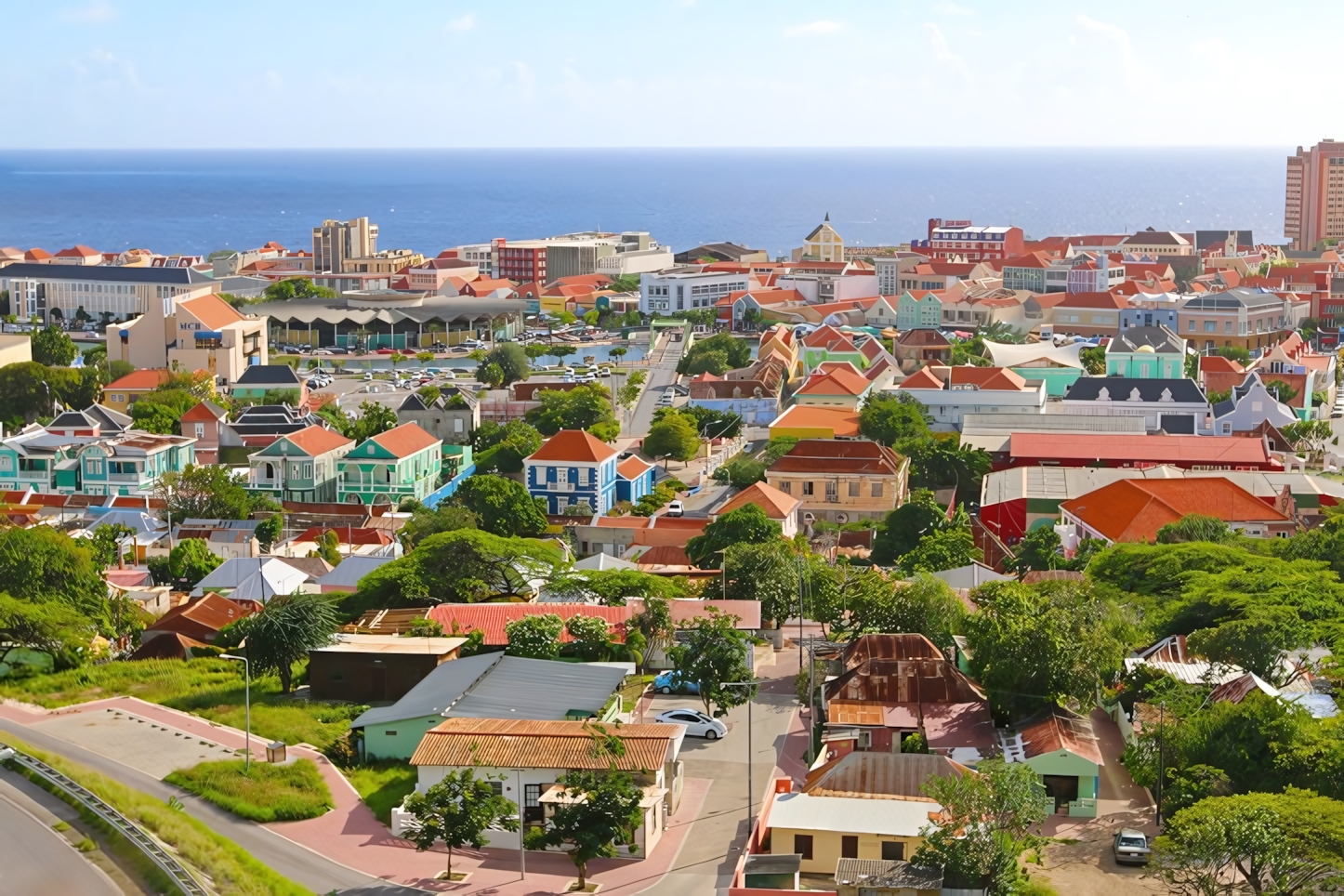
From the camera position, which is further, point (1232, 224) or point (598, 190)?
point (598, 190)

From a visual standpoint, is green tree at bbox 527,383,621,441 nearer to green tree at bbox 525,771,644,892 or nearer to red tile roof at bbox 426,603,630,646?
red tile roof at bbox 426,603,630,646

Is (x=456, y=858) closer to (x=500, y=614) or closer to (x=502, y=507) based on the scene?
(x=500, y=614)

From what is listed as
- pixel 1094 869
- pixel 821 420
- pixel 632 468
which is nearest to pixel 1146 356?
pixel 821 420

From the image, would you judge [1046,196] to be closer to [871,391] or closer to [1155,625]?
[871,391]

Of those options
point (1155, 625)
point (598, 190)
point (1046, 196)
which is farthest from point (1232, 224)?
point (1155, 625)

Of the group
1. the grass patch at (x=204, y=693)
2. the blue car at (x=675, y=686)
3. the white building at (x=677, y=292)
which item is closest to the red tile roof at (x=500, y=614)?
the blue car at (x=675, y=686)

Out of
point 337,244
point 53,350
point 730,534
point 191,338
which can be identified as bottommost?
point 730,534
